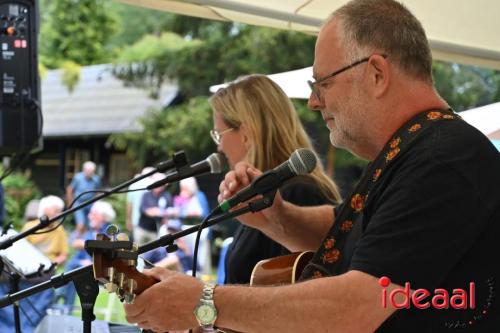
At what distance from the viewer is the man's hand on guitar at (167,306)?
5.78 ft

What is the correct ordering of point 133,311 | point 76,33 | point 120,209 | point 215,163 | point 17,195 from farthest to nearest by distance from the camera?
point 76,33 → point 120,209 → point 17,195 → point 215,163 → point 133,311

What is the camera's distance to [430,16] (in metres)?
3.78

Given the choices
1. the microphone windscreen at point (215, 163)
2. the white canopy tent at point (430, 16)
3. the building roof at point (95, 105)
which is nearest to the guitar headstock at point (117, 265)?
Answer: the microphone windscreen at point (215, 163)

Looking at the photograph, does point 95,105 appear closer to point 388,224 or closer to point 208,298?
point 208,298

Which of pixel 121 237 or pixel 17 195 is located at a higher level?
pixel 121 237

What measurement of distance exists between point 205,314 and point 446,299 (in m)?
0.62

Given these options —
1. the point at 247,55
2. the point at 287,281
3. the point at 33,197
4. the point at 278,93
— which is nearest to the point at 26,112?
the point at 278,93

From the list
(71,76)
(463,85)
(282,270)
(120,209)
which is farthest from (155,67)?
(282,270)

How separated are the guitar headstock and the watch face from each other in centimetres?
16

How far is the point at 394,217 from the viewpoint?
166 cm

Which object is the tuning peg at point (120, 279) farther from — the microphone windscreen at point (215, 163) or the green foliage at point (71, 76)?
the green foliage at point (71, 76)

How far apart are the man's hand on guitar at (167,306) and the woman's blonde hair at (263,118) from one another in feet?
4.96

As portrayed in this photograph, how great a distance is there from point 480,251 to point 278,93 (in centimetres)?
188

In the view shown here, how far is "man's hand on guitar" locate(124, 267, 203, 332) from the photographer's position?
5.78ft
